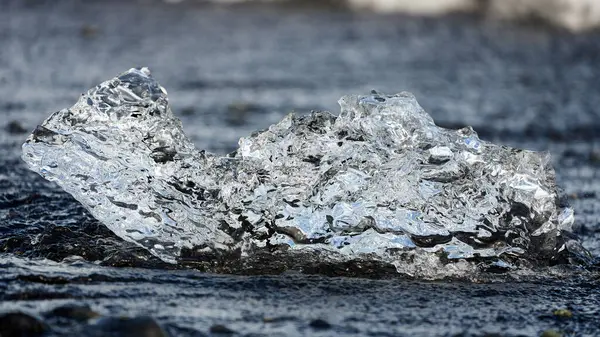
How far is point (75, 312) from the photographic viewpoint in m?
3.00

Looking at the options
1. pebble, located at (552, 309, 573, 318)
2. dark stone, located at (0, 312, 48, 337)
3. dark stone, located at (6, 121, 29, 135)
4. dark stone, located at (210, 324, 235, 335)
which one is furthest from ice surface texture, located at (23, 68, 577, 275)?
dark stone, located at (6, 121, 29, 135)

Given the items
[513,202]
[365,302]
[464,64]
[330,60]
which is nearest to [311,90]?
[330,60]

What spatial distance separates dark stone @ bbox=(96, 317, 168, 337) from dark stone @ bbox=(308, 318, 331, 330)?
18.8 inches

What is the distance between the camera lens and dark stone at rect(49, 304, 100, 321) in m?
2.97

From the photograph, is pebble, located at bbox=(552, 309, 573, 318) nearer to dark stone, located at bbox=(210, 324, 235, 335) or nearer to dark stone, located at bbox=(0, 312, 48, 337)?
dark stone, located at bbox=(210, 324, 235, 335)

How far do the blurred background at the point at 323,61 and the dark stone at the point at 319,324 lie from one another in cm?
172

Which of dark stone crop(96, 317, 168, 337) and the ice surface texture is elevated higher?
the ice surface texture

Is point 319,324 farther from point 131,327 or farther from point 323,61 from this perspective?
point 323,61

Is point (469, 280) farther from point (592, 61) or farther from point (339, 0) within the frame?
point (339, 0)

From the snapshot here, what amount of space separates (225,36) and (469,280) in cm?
730

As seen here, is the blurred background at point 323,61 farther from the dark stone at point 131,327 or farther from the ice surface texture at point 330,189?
the dark stone at point 131,327

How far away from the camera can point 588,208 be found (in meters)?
5.02

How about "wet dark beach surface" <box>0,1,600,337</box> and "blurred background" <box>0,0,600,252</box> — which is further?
"blurred background" <box>0,0,600,252</box>

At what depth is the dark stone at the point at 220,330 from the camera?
9.68ft
